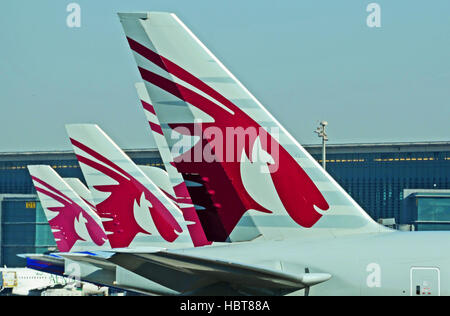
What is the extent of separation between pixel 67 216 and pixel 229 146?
2558 centimetres

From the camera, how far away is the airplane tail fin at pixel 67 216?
37438mm

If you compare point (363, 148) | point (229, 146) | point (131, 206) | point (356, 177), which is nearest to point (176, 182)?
point (131, 206)

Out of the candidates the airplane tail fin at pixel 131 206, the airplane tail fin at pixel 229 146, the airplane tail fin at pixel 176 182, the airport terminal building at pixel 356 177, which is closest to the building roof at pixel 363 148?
the airport terminal building at pixel 356 177

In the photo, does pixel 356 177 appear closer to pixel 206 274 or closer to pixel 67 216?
pixel 67 216

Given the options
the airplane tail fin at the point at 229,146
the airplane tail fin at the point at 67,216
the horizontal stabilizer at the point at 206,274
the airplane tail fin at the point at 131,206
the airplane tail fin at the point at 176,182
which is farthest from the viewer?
the airplane tail fin at the point at 67,216

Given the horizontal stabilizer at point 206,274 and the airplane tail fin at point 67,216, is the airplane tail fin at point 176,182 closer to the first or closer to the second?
the horizontal stabilizer at point 206,274

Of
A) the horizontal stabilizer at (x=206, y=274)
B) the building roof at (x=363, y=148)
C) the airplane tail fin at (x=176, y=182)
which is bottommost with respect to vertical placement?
the horizontal stabilizer at (x=206, y=274)

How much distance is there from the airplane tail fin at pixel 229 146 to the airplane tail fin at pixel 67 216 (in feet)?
75.2

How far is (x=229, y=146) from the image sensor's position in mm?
14203

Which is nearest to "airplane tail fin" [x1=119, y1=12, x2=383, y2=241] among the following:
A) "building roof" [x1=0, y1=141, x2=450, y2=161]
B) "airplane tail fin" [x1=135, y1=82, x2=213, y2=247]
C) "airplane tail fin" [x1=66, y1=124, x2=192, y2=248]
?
"airplane tail fin" [x1=135, y1=82, x2=213, y2=247]

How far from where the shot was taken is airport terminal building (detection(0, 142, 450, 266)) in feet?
411

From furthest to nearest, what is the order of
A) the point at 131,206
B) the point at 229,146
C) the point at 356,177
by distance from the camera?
the point at 356,177, the point at 131,206, the point at 229,146

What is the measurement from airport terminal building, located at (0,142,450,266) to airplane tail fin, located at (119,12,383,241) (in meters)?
112

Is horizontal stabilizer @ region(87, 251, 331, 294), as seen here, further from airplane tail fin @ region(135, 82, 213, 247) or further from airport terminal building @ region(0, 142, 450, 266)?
airport terminal building @ region(0, 142, 450, 266)
